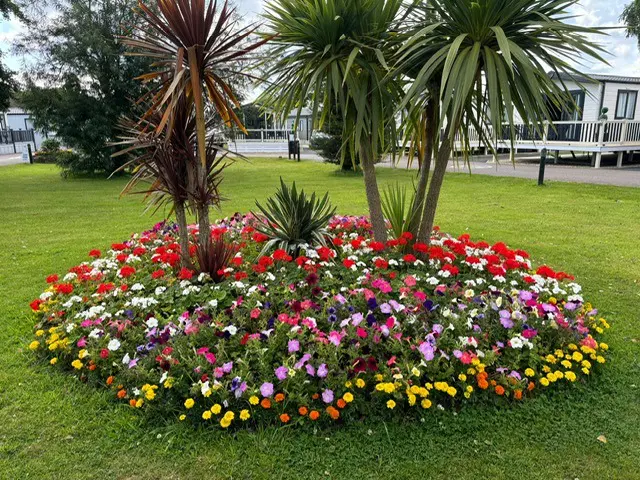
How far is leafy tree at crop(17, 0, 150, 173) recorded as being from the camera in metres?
14.2

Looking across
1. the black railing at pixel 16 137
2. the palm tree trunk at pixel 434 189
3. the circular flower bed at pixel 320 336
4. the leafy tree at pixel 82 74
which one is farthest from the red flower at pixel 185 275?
the black railing at pixel 16 137

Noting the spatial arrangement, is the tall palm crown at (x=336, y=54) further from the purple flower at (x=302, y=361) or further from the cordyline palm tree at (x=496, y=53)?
the purple flower at (x=302, y=361)

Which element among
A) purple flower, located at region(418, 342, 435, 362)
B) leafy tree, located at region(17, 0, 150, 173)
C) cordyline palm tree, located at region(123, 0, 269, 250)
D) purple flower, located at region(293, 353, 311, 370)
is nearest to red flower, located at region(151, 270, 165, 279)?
cordyline palm tree, located at region(123, 0, 269, 250)

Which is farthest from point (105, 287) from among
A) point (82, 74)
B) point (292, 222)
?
point (82, 74)

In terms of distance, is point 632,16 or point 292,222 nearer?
point 292,222

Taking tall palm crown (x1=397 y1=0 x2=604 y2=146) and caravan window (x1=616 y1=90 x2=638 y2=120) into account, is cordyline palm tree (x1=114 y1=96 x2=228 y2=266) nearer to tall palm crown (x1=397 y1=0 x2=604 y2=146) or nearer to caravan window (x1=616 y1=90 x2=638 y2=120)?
tall palm crown (x1=397 y1=0 x2=604 y2=146)

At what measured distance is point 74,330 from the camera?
3.12m

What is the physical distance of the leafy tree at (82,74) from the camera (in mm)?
14164

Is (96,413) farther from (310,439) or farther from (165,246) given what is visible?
(165,246)

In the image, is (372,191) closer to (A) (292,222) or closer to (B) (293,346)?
(A) (292,222)

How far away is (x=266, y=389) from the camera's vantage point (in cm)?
238

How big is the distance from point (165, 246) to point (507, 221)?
528 cm

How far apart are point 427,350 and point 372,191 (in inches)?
82.5

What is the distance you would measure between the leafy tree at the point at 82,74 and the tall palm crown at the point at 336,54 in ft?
40.2
